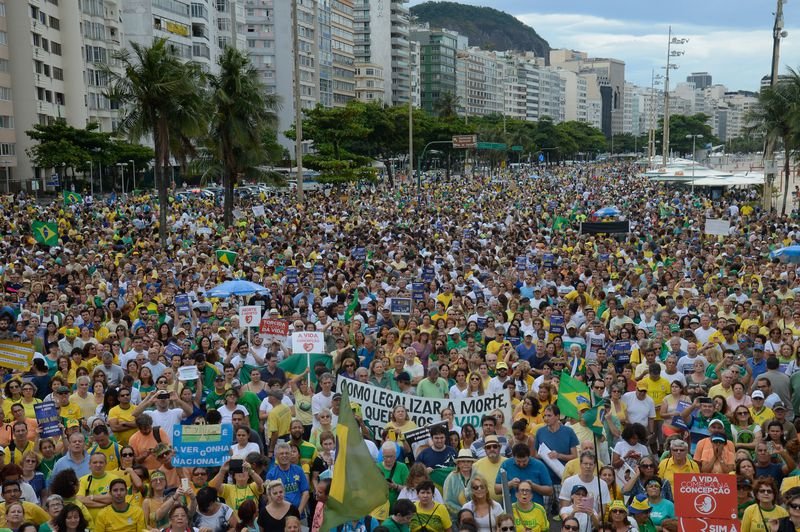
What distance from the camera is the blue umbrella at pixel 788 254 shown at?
63.7ft

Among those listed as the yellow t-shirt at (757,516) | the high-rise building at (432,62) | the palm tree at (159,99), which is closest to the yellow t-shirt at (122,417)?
the yellow t-shirt at (757,516)

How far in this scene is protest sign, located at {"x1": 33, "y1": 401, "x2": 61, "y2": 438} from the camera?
9.02 m

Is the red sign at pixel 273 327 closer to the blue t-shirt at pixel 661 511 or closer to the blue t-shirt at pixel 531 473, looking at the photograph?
the blue t-shirt at pixel 531 473

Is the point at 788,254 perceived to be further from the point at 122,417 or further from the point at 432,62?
the point at 432,62

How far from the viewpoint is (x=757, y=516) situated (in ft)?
23.9

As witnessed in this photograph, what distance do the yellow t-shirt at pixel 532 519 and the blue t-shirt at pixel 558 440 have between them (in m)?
1.33

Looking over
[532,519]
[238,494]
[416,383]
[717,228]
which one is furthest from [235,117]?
[532,519]

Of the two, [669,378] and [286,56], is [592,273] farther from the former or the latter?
[286,56]

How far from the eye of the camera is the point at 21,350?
11102 millimetres

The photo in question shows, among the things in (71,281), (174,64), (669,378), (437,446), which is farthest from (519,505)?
(174,64)

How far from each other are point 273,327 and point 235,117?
24738mm

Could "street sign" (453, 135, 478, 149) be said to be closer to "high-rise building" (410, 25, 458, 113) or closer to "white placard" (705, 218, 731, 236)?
"white placard" (705, 218, 731, 236)

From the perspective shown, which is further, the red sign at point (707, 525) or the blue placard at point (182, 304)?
the blue placard at point (182, 304)

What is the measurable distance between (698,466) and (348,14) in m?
122
